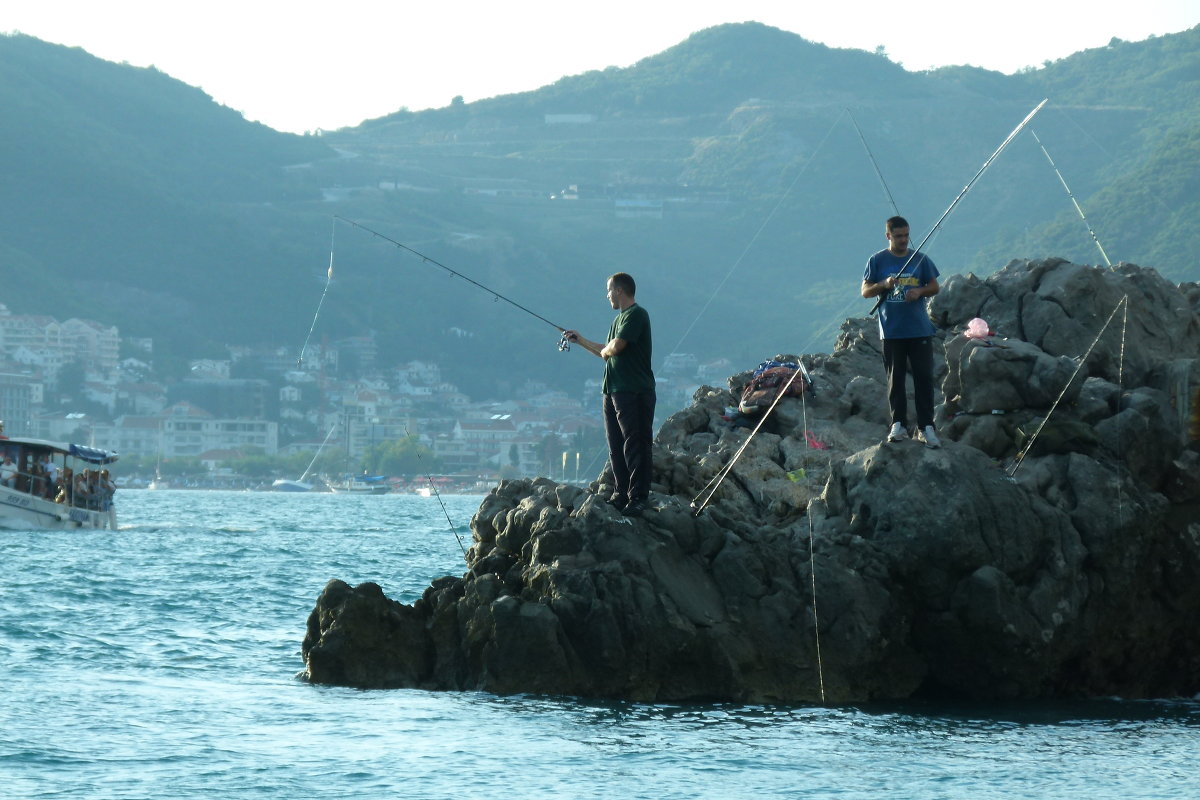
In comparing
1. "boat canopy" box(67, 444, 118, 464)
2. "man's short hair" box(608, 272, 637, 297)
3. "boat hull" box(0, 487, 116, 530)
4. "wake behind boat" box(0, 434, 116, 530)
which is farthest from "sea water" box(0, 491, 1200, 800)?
"boat canopy" box(67, 444, 118, 464)

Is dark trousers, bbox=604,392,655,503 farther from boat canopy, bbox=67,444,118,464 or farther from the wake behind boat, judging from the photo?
boat canopy, bbox=67,444,118,464

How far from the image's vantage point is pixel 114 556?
3531 centimetres

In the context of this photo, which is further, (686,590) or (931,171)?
(931,171)

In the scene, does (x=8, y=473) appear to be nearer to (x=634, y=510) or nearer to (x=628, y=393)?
(x=634, y=510)

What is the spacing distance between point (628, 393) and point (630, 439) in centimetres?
39

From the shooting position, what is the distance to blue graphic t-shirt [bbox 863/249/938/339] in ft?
43.1

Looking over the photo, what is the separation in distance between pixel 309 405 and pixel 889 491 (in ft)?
492

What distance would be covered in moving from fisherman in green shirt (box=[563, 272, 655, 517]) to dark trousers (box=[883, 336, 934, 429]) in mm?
2006

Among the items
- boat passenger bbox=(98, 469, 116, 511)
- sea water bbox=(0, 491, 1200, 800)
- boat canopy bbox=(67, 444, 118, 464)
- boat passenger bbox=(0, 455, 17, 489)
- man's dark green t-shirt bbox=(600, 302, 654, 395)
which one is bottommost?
sea water bbox=(0, 491, 1200, 800)

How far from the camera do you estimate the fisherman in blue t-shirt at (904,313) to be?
43.0 feet

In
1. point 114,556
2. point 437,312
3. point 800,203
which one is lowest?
point 114,556

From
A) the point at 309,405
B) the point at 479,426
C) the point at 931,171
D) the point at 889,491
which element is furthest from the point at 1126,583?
the point at 931,171

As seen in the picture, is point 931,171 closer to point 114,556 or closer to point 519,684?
point 114,556

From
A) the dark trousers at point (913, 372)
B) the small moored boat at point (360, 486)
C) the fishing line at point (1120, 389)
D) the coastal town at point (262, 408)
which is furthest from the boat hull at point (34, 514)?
the small moored boat at point (360, 486)
